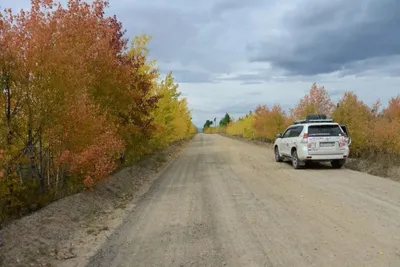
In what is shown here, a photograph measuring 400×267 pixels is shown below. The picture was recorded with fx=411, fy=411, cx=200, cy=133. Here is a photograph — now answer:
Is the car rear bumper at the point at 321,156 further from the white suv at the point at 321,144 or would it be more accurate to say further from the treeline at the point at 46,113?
the treeline at the point at 46,113

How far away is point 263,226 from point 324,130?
394 inches

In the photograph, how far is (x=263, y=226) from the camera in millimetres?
7594

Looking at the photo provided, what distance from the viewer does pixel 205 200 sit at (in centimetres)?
1044

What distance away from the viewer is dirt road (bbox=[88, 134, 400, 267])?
5.85 m

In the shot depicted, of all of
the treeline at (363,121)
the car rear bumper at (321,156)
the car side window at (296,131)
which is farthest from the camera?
the treeline at (363,121)

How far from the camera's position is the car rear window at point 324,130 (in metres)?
16.6

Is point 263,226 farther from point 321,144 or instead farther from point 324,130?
point 324,130

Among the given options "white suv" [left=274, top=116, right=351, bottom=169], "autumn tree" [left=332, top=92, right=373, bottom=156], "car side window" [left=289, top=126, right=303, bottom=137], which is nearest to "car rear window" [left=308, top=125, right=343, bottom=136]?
"white suv" [left=274, top=116, right=351, bottom=169]

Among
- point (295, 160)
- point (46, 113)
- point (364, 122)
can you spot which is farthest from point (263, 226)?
point (364, 122)

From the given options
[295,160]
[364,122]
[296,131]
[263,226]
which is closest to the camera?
[263,226]

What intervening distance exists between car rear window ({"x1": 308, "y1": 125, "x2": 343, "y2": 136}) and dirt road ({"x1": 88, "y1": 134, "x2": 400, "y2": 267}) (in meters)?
3.80

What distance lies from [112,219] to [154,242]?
7.63 ft

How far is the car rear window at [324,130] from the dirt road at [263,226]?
3795 mm

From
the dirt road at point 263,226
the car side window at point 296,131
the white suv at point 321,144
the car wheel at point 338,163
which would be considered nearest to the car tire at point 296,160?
the white suv at point 321,144
